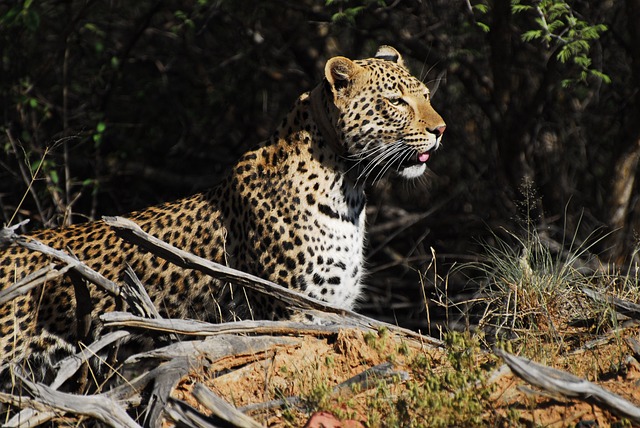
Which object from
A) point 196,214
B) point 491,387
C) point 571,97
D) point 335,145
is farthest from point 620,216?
point 491,387

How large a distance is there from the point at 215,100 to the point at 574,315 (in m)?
5.49

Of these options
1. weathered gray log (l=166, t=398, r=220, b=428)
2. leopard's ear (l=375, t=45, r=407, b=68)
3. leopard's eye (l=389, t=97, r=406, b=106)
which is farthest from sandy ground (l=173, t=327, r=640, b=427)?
leopard's ear (l=375, t=45, r=407, b=68)

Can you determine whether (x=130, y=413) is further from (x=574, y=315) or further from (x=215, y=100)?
(x=215, y=100)

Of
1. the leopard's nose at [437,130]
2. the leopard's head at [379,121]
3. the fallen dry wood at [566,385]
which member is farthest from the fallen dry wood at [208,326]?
the leopard's nose at [437,130]

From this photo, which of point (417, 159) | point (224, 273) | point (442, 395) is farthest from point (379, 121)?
point (442, 395)

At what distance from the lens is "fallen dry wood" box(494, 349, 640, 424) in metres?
3.77

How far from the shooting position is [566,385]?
151 inches

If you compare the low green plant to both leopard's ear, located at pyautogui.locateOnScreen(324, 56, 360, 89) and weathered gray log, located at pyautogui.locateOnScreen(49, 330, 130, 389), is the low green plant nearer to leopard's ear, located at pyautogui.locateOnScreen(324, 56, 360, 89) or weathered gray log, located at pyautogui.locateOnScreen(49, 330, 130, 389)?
weathered gray log, located at pyautogui.locateOnScreen(49, 330, 130, 389)

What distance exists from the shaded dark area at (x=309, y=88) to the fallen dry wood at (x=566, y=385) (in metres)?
4.32

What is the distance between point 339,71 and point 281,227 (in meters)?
1.06

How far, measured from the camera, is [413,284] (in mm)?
9945

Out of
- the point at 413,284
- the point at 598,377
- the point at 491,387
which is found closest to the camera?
the point at 491,387

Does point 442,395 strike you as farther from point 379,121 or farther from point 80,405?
point 379,121

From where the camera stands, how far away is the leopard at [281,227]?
19.4ft
